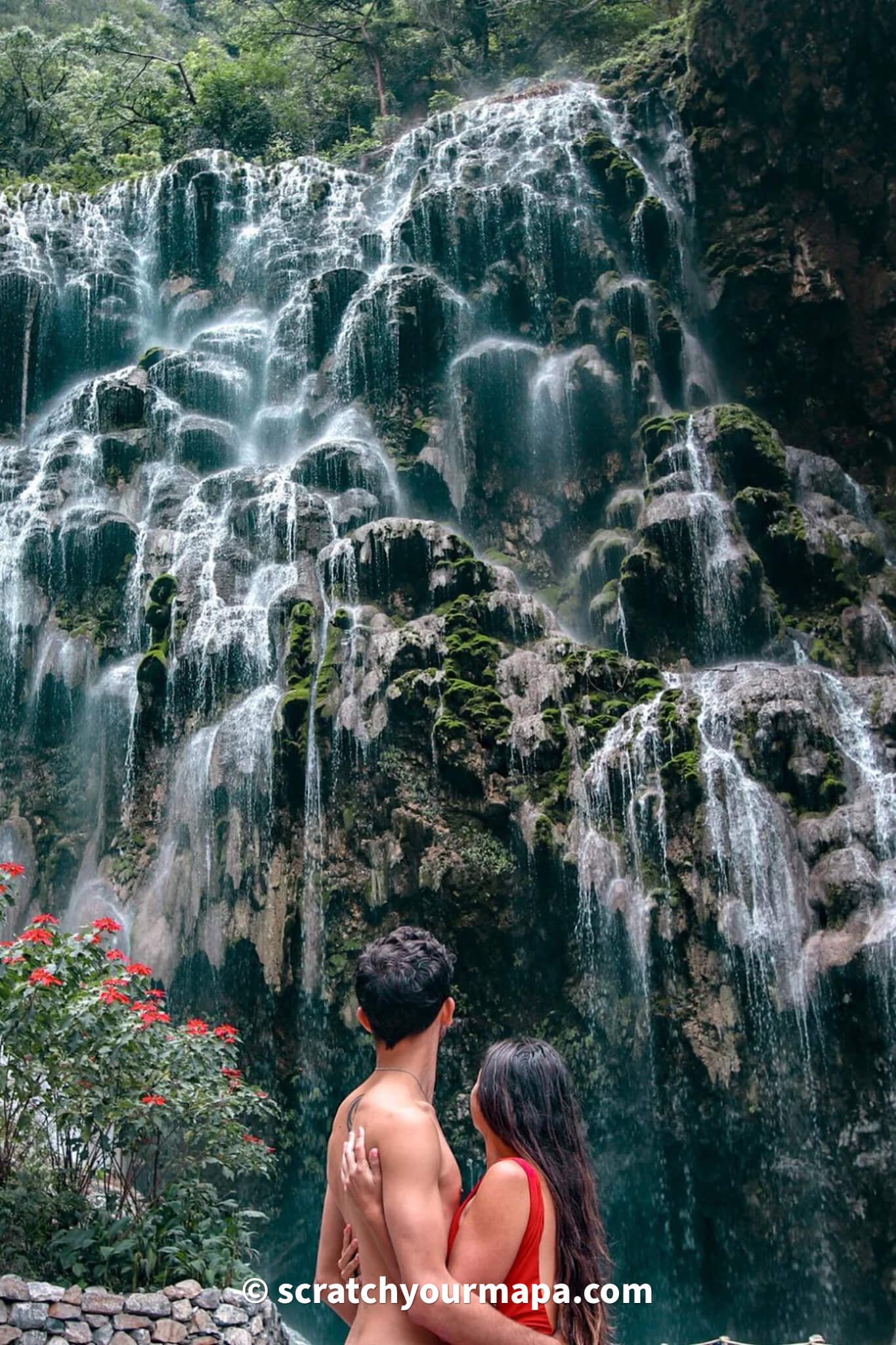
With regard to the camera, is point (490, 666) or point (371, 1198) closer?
Result: point (371, 1198)

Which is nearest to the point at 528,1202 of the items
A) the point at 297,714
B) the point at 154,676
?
the point at 297,714

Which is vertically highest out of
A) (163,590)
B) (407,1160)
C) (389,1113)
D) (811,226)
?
(811,226)

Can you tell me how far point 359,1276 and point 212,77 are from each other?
111 ft

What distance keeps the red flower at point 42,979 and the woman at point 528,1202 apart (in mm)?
6078

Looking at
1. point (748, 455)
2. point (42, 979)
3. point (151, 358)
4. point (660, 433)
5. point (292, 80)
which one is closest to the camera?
point (42, 979)

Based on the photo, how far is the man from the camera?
2615mm

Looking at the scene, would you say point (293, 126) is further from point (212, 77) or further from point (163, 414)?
point (163, 414)

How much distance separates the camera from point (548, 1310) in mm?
2699

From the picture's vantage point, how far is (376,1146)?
2.76 m

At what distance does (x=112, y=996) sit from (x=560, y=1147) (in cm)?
657

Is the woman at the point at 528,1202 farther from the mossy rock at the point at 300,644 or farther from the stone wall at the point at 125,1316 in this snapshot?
the mossy rock at the point at 300,644

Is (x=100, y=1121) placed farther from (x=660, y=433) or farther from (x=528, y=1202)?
(x=660, y=433)

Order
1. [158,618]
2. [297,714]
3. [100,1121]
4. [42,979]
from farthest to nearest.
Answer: [158,618]
[297,714]
[100,1121]
[42,979]

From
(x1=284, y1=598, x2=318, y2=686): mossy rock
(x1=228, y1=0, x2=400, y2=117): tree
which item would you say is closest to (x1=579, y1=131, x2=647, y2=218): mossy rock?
(x1=228, y1=0, x2=400, y2=117): tree
